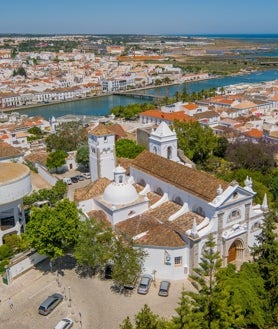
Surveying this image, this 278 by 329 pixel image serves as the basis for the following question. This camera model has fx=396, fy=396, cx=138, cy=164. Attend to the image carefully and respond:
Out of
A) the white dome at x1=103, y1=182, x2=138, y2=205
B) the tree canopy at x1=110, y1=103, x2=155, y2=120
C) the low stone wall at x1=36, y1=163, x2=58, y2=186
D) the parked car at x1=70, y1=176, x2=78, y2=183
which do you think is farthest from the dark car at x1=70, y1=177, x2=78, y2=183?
the tree canopy at x1=110, y1=103, x2=155, y2=120

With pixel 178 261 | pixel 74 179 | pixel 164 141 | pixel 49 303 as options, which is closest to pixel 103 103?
pixel 74 179

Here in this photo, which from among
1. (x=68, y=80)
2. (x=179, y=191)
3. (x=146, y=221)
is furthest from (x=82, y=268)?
(x=68, y=80)

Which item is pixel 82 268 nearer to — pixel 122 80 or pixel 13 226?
pixel 13 226

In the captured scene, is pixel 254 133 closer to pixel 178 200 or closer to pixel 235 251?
pixel 178 200

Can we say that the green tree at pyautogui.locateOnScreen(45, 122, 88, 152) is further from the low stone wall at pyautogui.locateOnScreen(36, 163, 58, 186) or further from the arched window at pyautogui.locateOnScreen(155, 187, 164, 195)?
the arched window at pyautogui.locateOnScreen(155, 187, 164, 195)

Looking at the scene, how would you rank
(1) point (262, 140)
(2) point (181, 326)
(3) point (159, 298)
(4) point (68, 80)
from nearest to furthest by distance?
(2) point (181, 326) → (3) point (159, 298) → (1) point (262, 140) → (4) point (68, 80)

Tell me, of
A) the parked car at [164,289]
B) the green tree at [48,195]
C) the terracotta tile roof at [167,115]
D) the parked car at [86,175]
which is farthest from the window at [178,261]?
the terracotta tile roof at [167,115]
